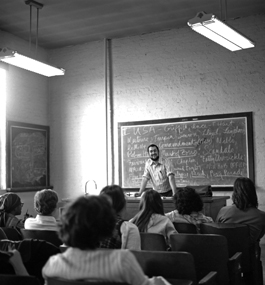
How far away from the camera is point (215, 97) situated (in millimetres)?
7059

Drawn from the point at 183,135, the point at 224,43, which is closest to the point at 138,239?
the point at 224,43

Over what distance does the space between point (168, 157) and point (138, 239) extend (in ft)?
15.4

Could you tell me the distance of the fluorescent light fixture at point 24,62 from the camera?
6004 millimetres

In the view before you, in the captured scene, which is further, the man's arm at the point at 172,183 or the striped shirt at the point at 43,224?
the man's arm at the point at 172,183

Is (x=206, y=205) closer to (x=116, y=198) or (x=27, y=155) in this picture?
(x=116, y=198)

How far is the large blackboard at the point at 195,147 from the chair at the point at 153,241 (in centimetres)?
410

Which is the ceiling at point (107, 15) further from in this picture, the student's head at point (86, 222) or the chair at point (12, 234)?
the student's head at point (86, 222)

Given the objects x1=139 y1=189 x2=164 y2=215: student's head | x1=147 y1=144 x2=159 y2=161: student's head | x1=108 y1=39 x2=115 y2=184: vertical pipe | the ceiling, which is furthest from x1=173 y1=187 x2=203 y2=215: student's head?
x1=108 y1=39 x2=115 y2=184: vertical pipe

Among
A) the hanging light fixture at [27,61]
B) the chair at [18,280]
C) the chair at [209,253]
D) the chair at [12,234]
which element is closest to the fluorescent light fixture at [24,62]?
the hanging light fixture at [27,61]

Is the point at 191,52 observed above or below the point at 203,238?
above

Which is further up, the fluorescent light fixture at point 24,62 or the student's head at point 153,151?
the fluorescent light fixture at point 24,62

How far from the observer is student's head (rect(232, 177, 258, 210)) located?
367cm

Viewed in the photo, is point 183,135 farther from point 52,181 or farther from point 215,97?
point 52,181

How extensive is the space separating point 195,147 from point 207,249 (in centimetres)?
442
